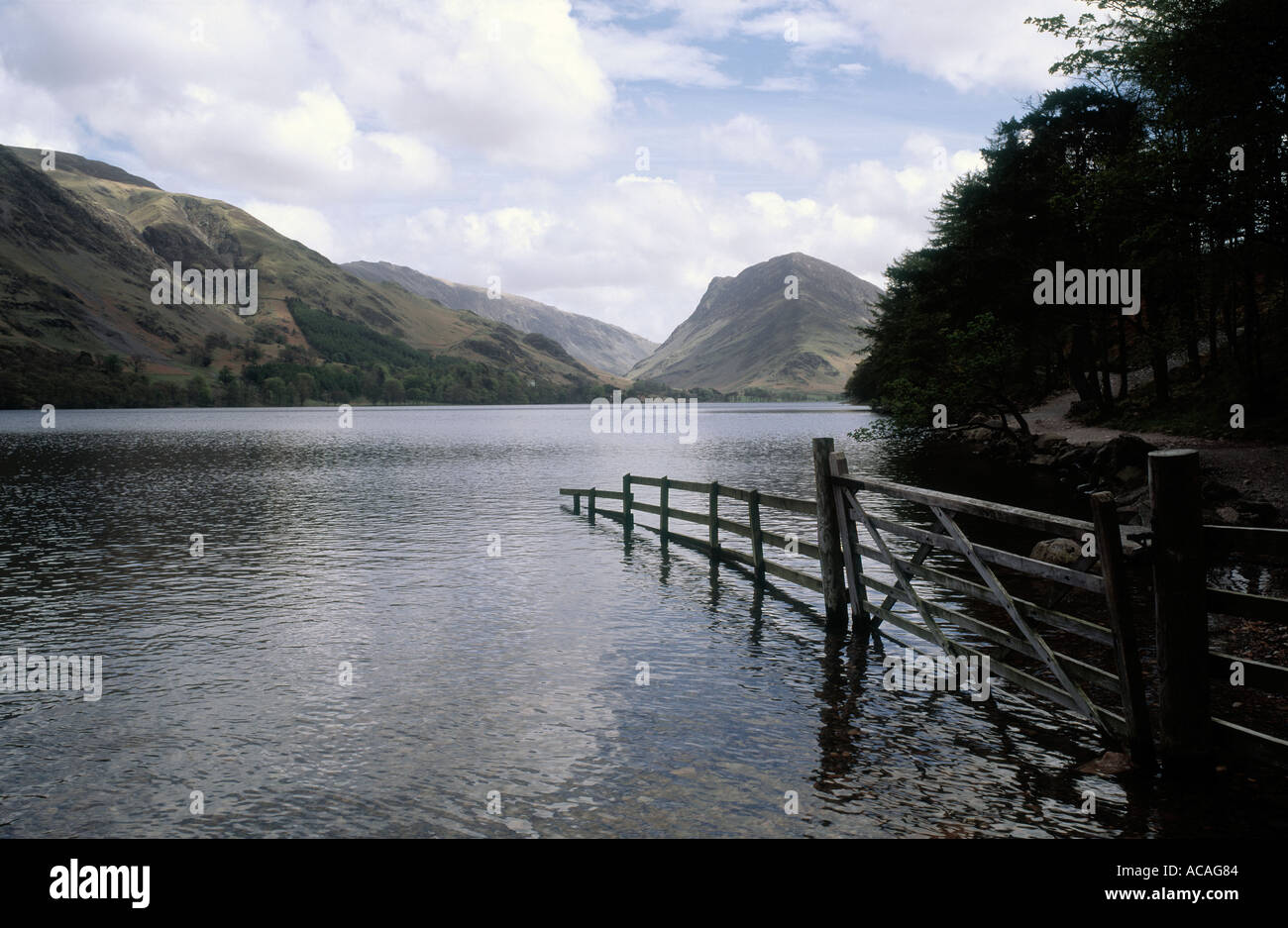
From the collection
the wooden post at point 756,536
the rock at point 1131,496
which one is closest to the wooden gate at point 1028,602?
the wooden post at point 756,536

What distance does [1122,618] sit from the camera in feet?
26.3

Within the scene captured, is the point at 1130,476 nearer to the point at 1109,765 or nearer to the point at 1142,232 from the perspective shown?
the point at 1142,232

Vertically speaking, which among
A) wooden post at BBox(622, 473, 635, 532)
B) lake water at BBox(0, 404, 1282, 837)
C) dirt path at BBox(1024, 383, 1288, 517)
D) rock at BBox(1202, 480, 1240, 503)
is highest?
dirt path at BBox(1024, 383, 1288, 517)

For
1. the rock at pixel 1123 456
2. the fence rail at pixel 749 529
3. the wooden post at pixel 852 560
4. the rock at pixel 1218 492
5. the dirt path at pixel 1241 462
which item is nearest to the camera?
the wooden post at pixel 852 560

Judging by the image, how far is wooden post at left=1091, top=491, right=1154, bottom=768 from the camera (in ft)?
26.0

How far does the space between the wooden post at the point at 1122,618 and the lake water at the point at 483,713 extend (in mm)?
679

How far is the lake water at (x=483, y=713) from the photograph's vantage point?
799 centimetres

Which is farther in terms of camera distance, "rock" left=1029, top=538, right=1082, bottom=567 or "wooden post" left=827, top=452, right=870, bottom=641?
"rock" left=1029, top=538, right=1082, bottom=567

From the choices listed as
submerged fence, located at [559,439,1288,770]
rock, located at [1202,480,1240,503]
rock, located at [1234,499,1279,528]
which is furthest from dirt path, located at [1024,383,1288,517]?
submerged fence, located at [559,439,1288,770]

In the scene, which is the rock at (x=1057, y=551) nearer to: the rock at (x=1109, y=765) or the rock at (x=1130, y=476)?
the rock at (x=1109, y=765)

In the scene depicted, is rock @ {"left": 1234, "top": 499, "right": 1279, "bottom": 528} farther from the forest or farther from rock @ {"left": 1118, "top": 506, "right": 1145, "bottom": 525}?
the forest

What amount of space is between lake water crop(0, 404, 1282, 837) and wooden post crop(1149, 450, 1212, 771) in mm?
758
